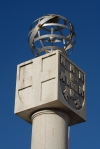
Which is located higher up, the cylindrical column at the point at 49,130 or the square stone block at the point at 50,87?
the square stone block at the point at 50,87

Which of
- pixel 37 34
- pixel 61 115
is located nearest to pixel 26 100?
pixel 61 115

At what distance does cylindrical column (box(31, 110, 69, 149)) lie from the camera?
A: 16.9 metres

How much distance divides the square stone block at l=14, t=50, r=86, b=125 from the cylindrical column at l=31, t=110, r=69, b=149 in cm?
30

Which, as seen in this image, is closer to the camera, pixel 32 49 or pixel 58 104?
pixel 58 104

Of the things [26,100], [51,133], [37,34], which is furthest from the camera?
[37,34]

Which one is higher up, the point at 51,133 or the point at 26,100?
the point at 26,100

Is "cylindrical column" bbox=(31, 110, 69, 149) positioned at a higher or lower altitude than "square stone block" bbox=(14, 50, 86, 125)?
lower

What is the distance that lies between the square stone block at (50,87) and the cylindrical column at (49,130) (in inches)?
11.7

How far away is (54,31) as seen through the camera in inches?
805

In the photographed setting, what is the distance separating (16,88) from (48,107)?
198 centimetres

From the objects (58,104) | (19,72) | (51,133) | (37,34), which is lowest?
(51,133)

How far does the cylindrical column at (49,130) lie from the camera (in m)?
16.9

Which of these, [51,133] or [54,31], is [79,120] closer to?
[51,133]

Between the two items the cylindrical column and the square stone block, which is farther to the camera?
the square stone block
